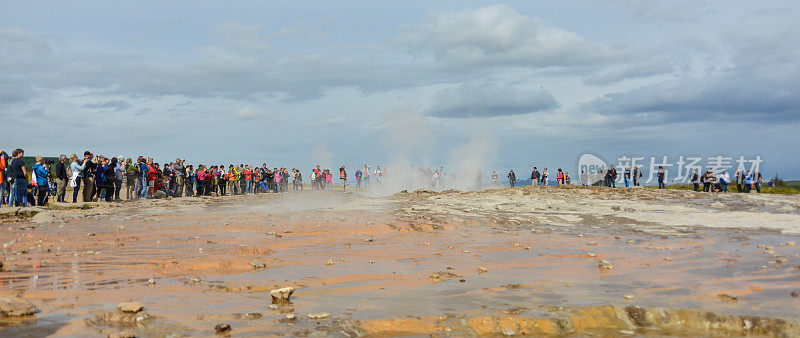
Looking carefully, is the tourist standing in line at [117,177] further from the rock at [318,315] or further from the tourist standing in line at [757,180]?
the tourist standing in line at [757,180]

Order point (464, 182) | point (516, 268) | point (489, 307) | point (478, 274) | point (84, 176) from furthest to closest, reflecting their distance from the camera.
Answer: point (464, 182) → point (84, 176) → point (516, 268) → point (478, 274) → point (489, 307)

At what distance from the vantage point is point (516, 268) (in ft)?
24.8

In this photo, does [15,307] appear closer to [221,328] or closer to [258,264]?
[221,328]

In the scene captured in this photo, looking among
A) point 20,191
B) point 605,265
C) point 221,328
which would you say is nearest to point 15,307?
point 221,328

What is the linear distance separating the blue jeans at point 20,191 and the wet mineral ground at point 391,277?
2.72 metres

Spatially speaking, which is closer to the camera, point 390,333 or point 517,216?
point 390,333

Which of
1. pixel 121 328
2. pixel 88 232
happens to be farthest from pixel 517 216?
pixel 121 328

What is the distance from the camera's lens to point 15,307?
461 centimetres

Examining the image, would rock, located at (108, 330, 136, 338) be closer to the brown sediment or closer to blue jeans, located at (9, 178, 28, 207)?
the brown sediment

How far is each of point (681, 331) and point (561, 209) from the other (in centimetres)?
1560

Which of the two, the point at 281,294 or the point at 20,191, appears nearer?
the point at 281,294

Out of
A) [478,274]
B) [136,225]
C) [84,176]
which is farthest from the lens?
[84,176]

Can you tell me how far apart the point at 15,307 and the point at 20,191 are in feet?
49.8

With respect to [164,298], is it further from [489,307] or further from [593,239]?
[593,239]
